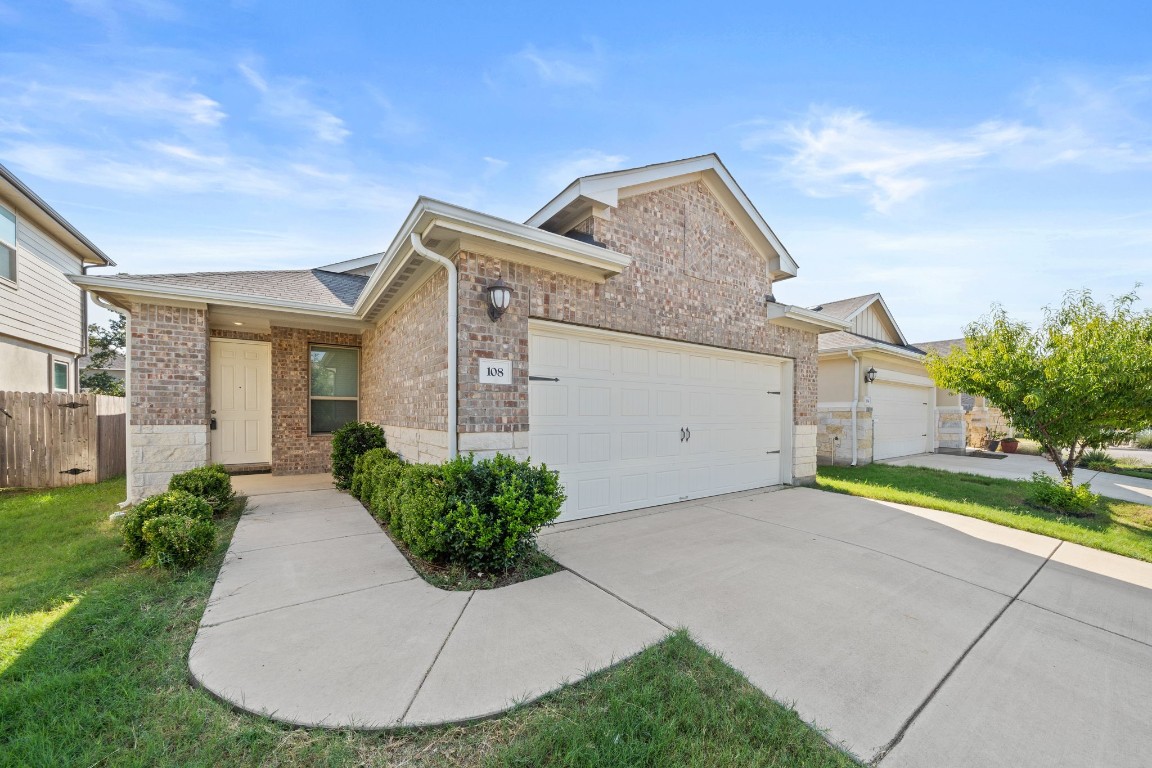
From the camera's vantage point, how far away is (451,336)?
439 centimetres

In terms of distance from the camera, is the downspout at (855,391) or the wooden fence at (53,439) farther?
the downspout at (855,391)

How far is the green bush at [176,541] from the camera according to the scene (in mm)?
3629

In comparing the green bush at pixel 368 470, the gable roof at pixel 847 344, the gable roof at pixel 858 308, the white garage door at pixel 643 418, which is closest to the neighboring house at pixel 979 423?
the gable roof at pixel 858 308

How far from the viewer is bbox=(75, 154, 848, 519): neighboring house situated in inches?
183

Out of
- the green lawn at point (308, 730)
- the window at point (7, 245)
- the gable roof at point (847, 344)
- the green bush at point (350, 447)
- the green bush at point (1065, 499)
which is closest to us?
the green lawn at point (308, 730)

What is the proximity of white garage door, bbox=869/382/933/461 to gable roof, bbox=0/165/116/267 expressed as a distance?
61.1 feet

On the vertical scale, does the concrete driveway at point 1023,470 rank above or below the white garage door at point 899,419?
below

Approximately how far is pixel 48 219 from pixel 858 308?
1911 centimetres

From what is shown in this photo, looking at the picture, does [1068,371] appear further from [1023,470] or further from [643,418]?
[1023,470]

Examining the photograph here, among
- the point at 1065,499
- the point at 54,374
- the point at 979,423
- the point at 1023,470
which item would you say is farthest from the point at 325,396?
the point at 979,423

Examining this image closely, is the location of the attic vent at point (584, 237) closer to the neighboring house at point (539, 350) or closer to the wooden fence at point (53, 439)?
the neighboring house at point (539, 350)

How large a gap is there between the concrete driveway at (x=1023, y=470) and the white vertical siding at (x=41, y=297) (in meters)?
19.4

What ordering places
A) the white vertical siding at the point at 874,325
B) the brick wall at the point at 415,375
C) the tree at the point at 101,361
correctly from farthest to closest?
the tree at the point at 101,361, the white vertical siding at the point at 874,325, the brick wall at the point at 415,375

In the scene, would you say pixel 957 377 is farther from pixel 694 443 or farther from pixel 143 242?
pixel 143 242
